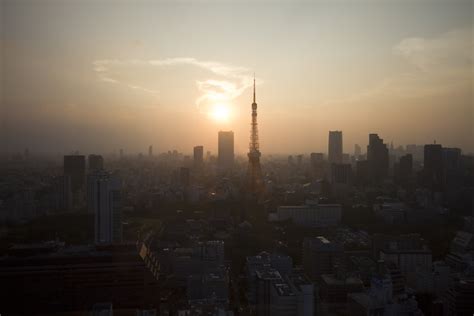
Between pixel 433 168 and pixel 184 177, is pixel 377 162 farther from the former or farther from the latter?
pixel 184 177

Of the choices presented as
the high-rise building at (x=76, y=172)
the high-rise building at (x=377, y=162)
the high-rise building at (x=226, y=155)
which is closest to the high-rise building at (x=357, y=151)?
the high-rise building at (x=377, y=162)

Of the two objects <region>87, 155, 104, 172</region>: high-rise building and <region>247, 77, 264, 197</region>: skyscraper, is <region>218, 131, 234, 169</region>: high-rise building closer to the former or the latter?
<region>247, 77, 264, 197</region>: skyscraper

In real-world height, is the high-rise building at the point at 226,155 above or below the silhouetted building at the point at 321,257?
above

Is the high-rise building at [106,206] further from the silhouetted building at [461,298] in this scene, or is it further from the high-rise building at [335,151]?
the high-rise building at [335,151]

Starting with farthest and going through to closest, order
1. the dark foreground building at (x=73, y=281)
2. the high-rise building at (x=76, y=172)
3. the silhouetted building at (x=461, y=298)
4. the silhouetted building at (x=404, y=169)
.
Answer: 1. the silhouetted building at (x=404, y=169)
2. the high-rise building at (x=76, y=172)
3. the silhouetted building at (x=461, y=298)
4. the dark foreground building at (x=73, y=281)

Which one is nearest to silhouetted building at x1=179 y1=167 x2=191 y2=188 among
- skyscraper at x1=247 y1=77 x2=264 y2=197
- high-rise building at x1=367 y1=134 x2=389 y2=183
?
skyscraper at x1=247 y1=77 x2=264 y2=197

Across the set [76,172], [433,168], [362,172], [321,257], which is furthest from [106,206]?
[362,172]
